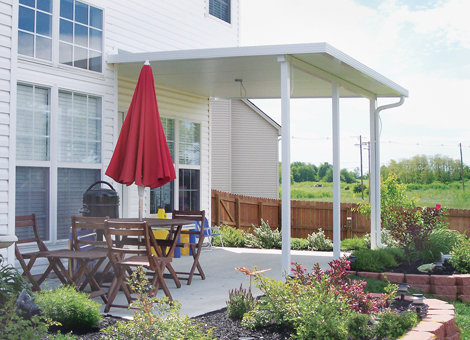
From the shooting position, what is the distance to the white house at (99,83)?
5.99 metres

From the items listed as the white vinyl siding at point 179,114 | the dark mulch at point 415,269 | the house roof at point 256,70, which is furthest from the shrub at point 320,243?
the dark mulch at point 415,269

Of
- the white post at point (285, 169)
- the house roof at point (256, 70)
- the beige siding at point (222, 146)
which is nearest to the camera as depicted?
the white post at point (285, 169)

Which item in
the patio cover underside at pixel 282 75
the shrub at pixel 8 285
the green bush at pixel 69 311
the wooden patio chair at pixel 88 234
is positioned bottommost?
the green bush at pixel 69 311

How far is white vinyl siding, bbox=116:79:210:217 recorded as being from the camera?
8.56 m

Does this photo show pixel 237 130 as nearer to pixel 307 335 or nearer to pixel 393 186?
pixel 393 186

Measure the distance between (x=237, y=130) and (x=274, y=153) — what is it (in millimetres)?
1963

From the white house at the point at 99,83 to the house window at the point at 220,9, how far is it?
0.83m

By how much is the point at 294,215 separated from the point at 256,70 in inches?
283

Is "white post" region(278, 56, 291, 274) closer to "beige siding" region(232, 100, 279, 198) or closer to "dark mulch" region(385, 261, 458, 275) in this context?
"dark mulch" region(385, 261, 458, 275)

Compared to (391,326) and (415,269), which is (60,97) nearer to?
(391,326)

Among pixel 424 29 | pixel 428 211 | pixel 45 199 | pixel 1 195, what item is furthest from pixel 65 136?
pixel 424 29

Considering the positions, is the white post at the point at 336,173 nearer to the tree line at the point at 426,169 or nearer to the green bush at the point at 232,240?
the green bush at the point at 232,240

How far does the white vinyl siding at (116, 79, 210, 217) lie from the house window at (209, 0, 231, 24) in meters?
1.78

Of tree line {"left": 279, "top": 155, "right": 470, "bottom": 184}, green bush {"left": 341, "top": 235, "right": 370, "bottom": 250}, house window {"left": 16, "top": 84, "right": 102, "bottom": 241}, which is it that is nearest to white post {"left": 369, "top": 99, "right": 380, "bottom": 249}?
green bush {"left": 341, "top": 235, "right": 370, "bottom": 250}
